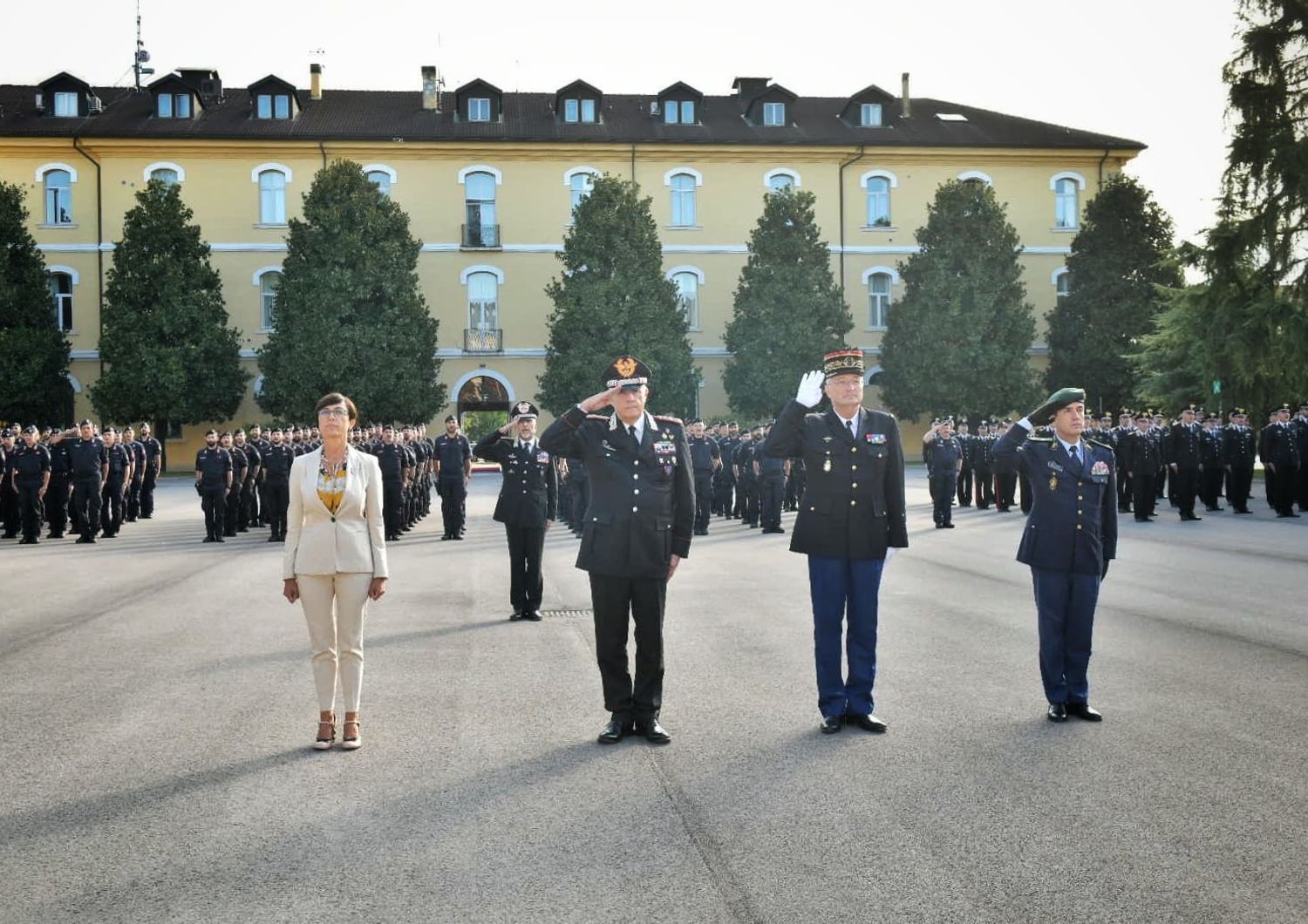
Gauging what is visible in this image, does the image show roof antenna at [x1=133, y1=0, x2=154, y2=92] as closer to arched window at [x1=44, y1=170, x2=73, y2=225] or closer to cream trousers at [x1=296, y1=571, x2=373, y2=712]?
arched window at [x1=44, y1=170, x2=73, y2=225]

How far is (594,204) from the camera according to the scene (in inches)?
1889

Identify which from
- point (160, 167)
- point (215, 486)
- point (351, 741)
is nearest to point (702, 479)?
point (215, 486)

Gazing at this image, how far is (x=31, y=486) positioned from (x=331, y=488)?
1726cm

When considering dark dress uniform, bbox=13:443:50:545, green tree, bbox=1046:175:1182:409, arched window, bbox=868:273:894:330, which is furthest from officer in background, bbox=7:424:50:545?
green tree, bbox=1046:175:1182:409

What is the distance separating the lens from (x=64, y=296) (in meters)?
51.9

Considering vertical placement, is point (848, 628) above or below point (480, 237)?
below

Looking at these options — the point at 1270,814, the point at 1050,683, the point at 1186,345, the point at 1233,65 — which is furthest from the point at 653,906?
the point at 1186,345

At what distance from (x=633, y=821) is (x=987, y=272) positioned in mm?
48368

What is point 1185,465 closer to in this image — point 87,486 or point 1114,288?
point 87,486

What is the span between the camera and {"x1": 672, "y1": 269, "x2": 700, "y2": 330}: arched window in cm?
5384

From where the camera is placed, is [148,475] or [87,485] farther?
[148,475]

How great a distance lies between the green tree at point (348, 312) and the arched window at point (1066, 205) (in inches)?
1105

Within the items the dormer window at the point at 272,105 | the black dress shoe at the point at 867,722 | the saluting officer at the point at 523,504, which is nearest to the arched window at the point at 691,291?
the dormer window at the point at 272,105

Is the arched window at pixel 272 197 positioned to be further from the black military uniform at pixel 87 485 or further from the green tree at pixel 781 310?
the black military uniform at pixel 87 485
